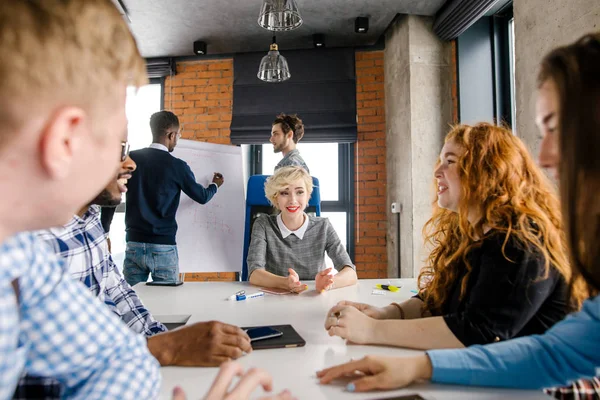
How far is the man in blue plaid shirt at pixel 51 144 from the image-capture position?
1.07 feet

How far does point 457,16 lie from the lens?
3342 mm

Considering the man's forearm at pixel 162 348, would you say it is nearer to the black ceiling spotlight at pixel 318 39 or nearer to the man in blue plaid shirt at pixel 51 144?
the man in blue plaid shirt at pixel 51 144

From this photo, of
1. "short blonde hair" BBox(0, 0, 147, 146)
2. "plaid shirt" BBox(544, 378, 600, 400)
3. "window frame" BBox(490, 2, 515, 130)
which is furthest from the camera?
"window frame" BBox(490, 2, 515, 130)

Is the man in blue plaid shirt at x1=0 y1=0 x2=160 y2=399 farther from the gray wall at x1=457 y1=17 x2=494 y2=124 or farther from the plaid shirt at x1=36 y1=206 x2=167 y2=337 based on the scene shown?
the gray wall at x1=457 y1=17 x2=494 y2=124

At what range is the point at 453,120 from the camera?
3.71 meters

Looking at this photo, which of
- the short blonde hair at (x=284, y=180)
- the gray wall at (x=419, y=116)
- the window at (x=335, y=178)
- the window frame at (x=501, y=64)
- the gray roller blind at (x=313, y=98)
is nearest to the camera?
the short blonde hair at (x=284, y=180)

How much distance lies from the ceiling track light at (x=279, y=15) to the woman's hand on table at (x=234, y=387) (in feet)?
8.04

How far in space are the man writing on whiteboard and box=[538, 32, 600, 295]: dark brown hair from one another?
2.68 metres

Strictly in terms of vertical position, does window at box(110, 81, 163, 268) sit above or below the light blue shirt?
above

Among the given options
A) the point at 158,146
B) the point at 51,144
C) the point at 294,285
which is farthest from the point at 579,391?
the point at 158,146

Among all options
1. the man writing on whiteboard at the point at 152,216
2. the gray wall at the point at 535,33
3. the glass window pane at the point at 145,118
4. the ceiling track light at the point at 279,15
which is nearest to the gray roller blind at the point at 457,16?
the gray wall at the point at 535,33

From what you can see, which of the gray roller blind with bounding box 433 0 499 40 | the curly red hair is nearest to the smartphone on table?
the curly red hair

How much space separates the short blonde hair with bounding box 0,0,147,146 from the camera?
1.05ft

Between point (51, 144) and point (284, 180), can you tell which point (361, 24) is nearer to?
point (284, 180)
